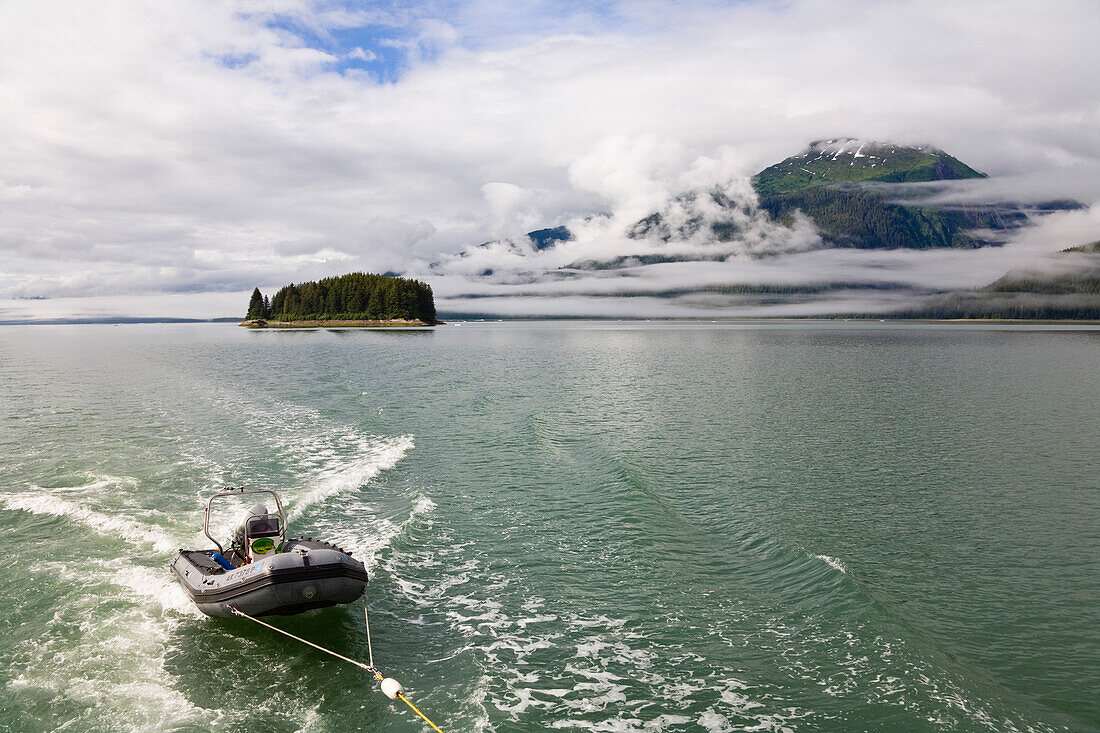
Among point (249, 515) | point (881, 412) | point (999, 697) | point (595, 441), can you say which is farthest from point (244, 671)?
point (881, 412)

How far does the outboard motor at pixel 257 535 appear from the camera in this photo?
51.4 ft

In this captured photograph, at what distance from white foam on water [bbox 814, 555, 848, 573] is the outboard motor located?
15.2 m

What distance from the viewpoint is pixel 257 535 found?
15906 mm

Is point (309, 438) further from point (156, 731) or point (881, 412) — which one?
point (881, 412)

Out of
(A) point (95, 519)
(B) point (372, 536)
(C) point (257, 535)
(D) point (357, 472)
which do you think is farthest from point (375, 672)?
(D) point (357, 472)

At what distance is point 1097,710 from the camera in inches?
→ 443

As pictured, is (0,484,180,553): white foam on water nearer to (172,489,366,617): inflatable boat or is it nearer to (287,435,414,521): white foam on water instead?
(287,435,414,521): white foam on water

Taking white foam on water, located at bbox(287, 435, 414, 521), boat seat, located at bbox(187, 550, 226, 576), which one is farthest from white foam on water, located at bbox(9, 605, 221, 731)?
white foam on water, located at bbox(287, 435, 414, 521)

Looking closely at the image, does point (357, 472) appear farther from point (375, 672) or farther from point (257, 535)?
point (375, 672)

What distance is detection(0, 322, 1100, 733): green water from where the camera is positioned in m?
11.6

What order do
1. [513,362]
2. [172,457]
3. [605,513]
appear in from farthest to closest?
1. [513,362]
2. [172,457]
3. [605,513]

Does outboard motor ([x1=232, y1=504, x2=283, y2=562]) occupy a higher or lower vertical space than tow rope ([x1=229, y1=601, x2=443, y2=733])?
higher

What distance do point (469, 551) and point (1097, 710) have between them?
586 inches

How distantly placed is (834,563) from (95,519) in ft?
79.4
